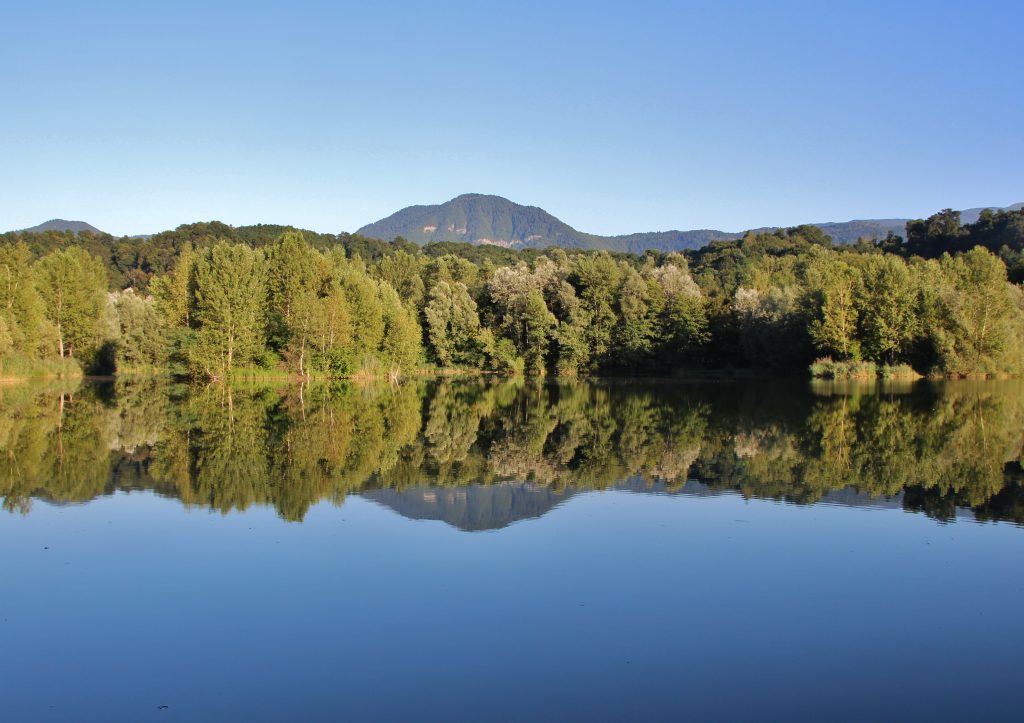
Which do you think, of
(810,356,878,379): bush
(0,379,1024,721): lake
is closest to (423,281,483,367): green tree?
(810,356,878,379): bush

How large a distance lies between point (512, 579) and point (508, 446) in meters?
12.2

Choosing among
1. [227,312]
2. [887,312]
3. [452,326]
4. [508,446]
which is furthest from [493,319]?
[508,446]

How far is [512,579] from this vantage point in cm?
990

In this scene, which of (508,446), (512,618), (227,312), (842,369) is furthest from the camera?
(842,369)

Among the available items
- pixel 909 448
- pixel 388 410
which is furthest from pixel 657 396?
pixel 909 448

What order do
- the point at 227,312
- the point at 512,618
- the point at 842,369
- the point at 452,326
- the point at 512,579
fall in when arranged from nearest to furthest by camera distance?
the point at 512,618
the point at 512,579
the point at 227,312
the point at 842,369
the point at 452,326

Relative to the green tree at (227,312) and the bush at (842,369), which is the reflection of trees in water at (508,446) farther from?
the bush at (842,369)

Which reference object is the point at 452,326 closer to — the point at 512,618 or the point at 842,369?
the point at 842,369

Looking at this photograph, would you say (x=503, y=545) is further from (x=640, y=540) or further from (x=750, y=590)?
(x=750, y=590)

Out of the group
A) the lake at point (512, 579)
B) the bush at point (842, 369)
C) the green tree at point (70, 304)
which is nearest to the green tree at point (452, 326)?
the green tree at point (70, 304)

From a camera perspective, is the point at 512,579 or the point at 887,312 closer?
the point at 512,579

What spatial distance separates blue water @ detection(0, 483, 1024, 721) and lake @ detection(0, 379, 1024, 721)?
0.04 m

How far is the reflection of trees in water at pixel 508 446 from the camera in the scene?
15844mm

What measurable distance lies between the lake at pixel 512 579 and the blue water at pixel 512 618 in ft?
0.12
